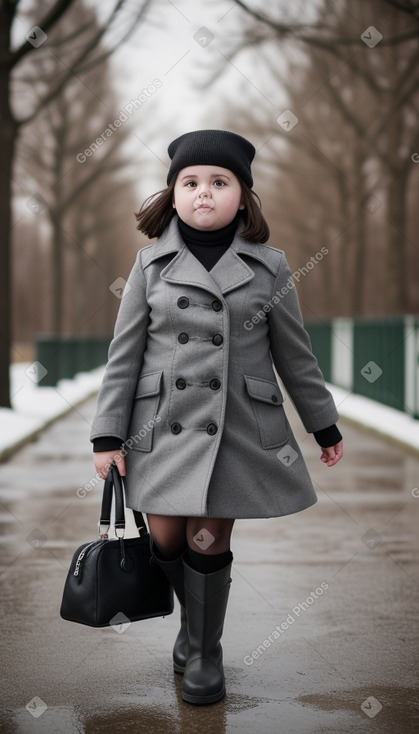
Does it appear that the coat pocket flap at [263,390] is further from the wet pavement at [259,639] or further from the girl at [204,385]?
the wet pavement at [259,639]

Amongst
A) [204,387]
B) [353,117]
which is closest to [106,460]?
[204,387]

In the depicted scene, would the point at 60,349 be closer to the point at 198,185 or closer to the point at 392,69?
the point at 392,69

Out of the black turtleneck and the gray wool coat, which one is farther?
the black turtleneck

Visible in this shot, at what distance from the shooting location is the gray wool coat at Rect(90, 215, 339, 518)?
11.1ft

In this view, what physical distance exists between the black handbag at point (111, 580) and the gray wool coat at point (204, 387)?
0.31 ft

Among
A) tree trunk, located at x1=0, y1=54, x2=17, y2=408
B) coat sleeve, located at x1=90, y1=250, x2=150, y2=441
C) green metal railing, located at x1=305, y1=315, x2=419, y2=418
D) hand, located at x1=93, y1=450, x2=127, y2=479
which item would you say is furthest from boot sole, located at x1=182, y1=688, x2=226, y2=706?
tree trunk, located at x1=0, y1=54, x2=17, y2=408

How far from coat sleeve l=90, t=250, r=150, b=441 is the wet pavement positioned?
86 cm

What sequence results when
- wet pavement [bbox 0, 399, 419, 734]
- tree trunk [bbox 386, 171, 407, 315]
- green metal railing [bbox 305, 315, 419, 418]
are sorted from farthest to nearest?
1. tree trunk [bbox 386, 171, 407, 315]
2. green metal railing [bbox 305, 315, 419, 418]
3. wet pavement [bbox 0, 399, 419, 734]

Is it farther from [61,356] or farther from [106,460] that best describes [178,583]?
[61,356]

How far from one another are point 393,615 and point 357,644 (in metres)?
0.49

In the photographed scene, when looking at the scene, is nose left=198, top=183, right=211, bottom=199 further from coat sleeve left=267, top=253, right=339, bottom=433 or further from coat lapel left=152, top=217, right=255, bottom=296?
coat sleeve left=267, top=253, right=339, bottom=433

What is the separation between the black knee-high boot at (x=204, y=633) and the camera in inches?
137

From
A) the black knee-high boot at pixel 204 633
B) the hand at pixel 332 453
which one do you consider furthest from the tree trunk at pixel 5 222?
the black knee-high boot at pixel 204 633

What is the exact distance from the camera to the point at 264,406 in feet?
11.4
